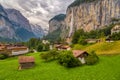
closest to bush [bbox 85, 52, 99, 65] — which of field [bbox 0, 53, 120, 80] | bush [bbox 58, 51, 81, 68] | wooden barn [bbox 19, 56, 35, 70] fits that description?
field [bbox 0, 53, 120, 80]

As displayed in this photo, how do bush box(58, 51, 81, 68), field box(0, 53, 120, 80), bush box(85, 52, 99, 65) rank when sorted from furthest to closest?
bush box(85, 52, 99, 65) → bush box(58, 51, 81, 68) → field box(0, 53, 120, 80)

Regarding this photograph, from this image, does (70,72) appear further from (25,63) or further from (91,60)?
(25,63)

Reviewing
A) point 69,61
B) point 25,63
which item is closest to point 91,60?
point 69,61

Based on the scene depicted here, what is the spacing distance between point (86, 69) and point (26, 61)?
17.7m

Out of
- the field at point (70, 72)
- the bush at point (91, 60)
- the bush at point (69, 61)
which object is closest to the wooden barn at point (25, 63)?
the field at point (70, 72)

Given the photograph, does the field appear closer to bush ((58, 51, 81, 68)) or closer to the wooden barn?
the wooden barn

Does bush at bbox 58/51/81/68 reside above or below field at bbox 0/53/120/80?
above

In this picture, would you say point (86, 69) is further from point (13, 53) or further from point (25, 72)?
point (13, 53)

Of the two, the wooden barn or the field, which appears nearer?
the field

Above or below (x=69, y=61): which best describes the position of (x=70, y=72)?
below

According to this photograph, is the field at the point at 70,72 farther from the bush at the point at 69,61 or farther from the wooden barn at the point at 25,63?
the bush at the point at 69,61

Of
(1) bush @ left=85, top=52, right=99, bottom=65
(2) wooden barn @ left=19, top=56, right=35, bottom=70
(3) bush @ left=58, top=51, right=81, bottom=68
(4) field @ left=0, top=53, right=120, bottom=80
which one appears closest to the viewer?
(4) field @ left=0, top=53, right=120, bottom=80

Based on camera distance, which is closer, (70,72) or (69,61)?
(70,72)

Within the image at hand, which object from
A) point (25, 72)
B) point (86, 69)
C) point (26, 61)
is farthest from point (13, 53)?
point (86, 69)
